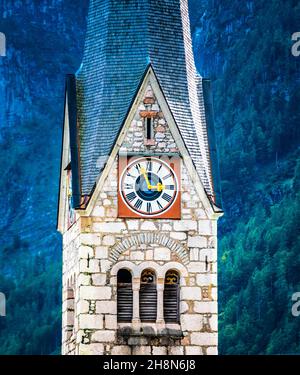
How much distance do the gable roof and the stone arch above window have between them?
1836 millimetres

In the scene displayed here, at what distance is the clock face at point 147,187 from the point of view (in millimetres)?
54656

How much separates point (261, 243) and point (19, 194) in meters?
27.1

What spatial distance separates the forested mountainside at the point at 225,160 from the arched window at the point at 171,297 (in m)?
57.6

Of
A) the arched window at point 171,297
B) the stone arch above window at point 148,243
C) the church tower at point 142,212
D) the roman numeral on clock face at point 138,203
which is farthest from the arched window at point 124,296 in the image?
the roman numeral on clock face at point 138,203

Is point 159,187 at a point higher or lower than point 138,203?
higher

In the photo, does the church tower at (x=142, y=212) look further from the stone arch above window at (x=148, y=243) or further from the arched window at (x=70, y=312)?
the arched window at (x=70, y=312)

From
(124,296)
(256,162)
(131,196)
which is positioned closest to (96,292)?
(124,296)

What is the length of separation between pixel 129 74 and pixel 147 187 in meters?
3.65

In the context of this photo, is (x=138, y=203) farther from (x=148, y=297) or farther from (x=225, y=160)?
(x=225, y=160)

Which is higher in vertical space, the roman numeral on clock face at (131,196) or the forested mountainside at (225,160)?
the forested mountainside at (225,160)

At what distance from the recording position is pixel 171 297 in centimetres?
5478

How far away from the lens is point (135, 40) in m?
56.5

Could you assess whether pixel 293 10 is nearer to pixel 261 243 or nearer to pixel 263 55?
pixel 263 55
